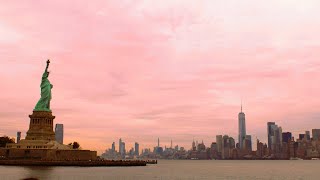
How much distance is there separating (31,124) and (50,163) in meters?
18.0

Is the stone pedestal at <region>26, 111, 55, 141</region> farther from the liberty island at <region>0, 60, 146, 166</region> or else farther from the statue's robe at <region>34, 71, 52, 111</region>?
the statue's robe at <region>34, 71, 52, 111</region>

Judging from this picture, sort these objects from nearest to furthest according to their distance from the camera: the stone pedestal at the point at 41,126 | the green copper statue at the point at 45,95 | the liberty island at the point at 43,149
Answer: the liberty island at the point at 43,149 < the stone pedestal at the point at 41,126 < the green copper statue at the point at 45,95

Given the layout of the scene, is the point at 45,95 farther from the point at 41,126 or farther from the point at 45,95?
the point at 41,126

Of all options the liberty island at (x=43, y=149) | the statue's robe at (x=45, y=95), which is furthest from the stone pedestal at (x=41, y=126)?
the statue's robe at (x=45, y=95)

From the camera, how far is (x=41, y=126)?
121188 millimetres

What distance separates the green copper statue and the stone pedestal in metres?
1.80

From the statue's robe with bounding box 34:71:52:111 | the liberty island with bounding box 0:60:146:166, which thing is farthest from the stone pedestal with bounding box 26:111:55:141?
the statue's robe with bounding box 34:71:52:111

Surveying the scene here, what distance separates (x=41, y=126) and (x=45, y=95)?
9.61 metres

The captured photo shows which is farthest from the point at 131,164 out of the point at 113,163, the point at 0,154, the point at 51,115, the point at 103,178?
the point at 103,178

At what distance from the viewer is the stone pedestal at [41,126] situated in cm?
11881

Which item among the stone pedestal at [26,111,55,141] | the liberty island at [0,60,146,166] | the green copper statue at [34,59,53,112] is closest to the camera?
the liberty island at [0,60,146,166]

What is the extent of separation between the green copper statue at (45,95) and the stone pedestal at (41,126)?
1.80 m

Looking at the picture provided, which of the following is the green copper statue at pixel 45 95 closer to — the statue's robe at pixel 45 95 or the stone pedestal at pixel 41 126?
the statue's robe at pixel 45 95

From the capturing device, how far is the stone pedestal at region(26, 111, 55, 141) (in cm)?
11881
